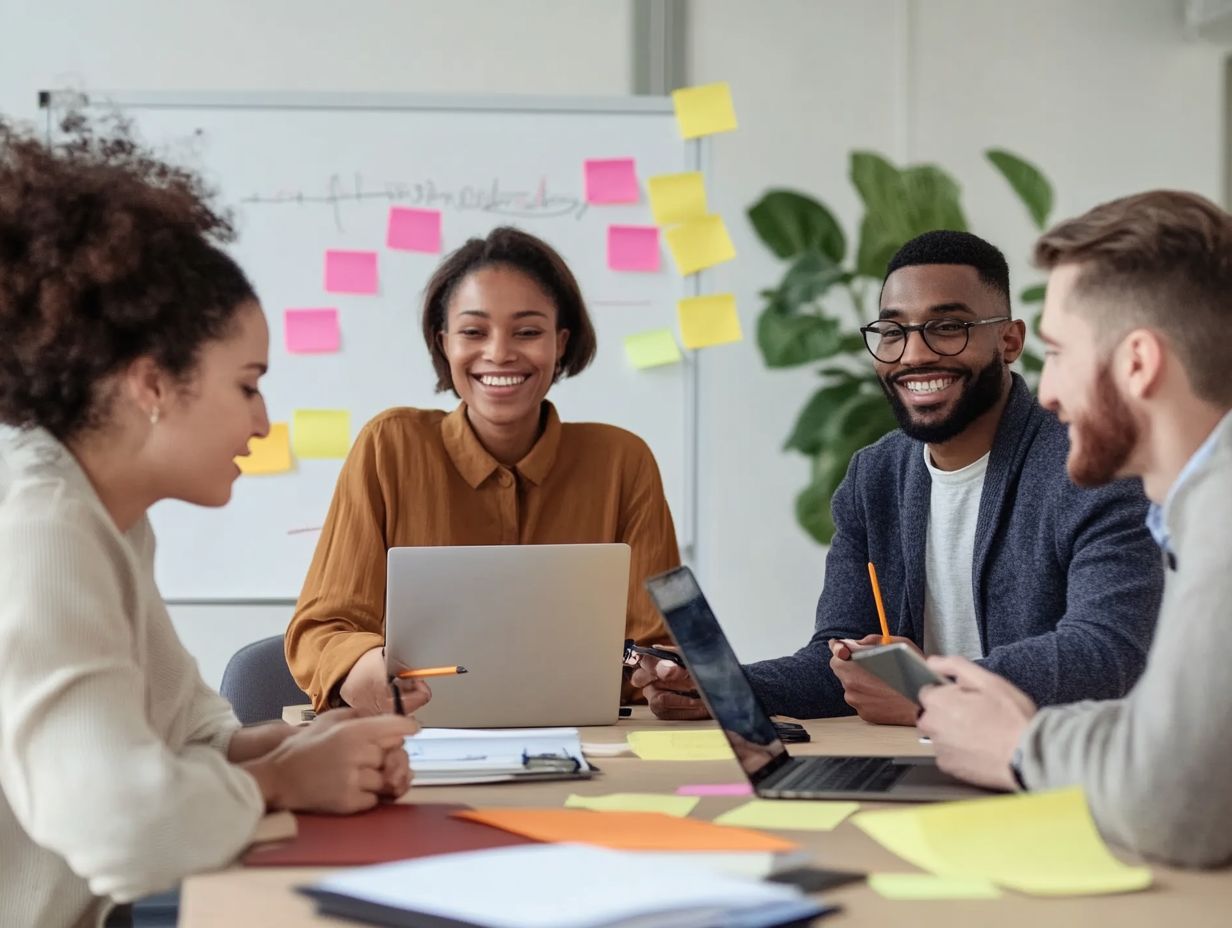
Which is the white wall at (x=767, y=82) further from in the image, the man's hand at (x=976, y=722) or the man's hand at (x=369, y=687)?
the man's hand at (x=976, y=722)

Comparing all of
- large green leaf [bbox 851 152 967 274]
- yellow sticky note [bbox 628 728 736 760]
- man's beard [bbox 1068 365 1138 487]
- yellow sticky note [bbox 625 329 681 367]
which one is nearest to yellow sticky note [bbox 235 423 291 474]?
yellow sticky note [bbox 625 329 681 367]

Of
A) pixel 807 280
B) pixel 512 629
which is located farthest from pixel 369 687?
pixel 807 280

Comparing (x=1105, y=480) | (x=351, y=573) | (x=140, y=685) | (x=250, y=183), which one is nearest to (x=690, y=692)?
(x=351, y=573)

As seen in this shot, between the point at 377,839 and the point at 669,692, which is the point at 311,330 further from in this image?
the point at 377,839

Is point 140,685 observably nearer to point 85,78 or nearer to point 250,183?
point 250,183

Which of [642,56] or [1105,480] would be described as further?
[642,56]

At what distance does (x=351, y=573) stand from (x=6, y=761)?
3.33 ft

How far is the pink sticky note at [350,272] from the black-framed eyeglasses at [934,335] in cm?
156

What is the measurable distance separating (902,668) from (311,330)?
7.23 ft

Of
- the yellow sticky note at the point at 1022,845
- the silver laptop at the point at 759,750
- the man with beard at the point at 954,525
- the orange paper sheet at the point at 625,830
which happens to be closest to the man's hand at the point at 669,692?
the man with beard at the point at 954,525

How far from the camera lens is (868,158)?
340cm

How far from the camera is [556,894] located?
2.74ft

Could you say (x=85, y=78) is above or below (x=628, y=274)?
above

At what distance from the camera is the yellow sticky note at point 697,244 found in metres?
3.35
